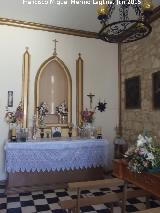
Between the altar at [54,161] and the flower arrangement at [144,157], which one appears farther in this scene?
the altar at [54,161]

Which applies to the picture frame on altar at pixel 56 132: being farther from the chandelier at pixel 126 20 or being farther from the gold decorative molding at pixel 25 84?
the chandelier at pixel 126 20

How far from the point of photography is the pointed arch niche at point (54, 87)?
5051mm

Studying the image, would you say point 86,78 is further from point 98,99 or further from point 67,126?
point 67,126

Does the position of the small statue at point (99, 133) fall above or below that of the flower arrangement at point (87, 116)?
below

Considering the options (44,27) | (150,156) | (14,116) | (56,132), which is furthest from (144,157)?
(44,27)

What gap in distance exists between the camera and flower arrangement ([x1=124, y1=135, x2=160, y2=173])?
2.49 m

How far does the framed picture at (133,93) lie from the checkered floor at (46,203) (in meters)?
1.74

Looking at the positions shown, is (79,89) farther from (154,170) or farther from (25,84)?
(154,170)

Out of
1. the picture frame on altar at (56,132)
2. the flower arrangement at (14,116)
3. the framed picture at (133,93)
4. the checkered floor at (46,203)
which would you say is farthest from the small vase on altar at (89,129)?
the flower arrangement at (14,116)

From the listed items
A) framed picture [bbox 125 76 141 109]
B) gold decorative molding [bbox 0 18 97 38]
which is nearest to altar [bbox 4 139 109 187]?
framed picture [bbox 125 76 141 109]

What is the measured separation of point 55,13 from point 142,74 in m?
1.99

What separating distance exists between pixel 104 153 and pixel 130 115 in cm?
107

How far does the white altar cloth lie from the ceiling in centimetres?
229

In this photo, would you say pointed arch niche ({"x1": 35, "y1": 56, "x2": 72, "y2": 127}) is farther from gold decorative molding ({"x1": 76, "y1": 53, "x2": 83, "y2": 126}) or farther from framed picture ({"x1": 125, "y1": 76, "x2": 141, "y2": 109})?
framed picture ({"x1": 125, "y1": 76, "x2": 141, "y2": 109})
